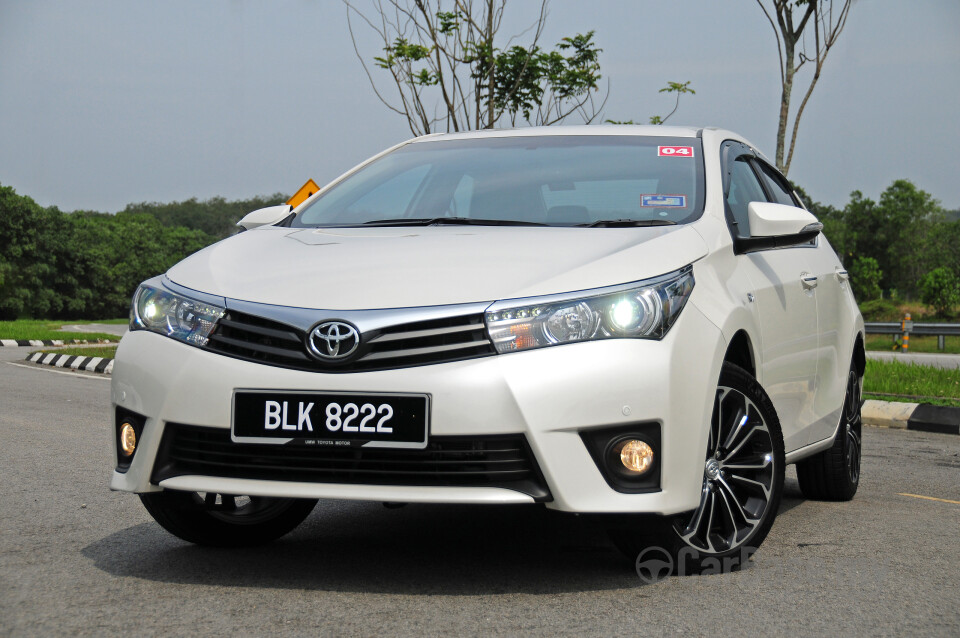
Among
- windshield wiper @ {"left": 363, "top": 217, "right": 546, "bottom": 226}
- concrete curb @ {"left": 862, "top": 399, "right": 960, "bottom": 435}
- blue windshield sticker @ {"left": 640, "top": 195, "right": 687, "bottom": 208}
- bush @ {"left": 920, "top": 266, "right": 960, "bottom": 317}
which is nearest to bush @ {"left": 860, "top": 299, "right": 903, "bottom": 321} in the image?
bush @ {"left": 920, "top": 266, "right": 960, "bottom": 317}

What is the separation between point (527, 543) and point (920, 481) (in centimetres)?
318

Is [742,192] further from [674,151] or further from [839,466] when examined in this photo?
[839,466]

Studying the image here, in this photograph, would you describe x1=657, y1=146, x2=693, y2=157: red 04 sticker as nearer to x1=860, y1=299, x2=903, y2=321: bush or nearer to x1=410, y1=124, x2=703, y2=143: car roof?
x1=410, y1=124, x2=703, y2=143: car roof

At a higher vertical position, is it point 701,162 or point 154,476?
point 701,162

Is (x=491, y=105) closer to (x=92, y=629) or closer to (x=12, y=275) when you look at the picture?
(x=92, y=629)

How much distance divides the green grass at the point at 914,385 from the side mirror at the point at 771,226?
270 inches

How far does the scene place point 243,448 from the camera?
10.9ft

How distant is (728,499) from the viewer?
3.78 meters

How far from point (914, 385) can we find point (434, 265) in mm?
9285

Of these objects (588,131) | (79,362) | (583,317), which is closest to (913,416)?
(588,131)

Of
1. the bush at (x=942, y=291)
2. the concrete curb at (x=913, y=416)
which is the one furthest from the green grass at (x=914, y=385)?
the bush at (x=942, y=291)

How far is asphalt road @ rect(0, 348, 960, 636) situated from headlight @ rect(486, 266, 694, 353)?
761mm

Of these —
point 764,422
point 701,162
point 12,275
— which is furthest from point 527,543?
point 12,275

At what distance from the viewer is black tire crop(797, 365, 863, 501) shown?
5.43 metres
